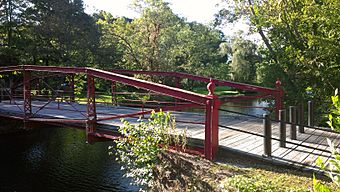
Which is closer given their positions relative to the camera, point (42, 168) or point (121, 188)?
point (121, 188)

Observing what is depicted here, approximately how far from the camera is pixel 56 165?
35.2 feet

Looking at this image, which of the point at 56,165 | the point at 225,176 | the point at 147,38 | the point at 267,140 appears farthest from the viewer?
the point at 147,38

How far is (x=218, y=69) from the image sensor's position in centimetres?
2930

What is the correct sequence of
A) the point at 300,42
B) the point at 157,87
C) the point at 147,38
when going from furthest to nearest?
the point at 147,38, the point at 300,42, the point at 157,87

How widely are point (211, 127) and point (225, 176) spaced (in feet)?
3.09

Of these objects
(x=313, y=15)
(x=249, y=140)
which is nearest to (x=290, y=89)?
(x=313, y=15)

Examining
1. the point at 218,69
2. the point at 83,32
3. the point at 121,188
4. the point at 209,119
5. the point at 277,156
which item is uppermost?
the point at 83,32

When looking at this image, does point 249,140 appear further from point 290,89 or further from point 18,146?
point 18,146

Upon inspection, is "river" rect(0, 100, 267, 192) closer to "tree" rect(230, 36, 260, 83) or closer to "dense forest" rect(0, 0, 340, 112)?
"dense forest" rect(0, 0, 340, 112)

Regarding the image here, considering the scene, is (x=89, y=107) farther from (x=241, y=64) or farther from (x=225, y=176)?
(x=241, y=64)

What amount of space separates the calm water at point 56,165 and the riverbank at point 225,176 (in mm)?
4215

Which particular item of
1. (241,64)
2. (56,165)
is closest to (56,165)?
(56,165)

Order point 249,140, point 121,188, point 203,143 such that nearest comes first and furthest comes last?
point 203,143
point 249,140
point 121,188

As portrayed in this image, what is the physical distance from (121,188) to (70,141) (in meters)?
6.26
